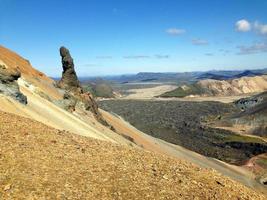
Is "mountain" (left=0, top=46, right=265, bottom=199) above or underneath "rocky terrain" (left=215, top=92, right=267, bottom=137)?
above

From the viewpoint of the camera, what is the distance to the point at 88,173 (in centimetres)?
1944

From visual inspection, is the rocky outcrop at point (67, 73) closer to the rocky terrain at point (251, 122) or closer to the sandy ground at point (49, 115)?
the sandy ground at point (49, 115)

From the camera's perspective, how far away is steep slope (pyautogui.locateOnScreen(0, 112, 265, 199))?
57.2 feet

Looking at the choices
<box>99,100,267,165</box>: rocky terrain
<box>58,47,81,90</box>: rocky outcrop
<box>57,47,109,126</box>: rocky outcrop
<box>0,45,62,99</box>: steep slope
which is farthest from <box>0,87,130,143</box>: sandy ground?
<box>99,100,267,165</box>: rocky terrain

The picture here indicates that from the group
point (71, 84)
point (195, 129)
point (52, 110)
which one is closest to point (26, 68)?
point (71, 84)

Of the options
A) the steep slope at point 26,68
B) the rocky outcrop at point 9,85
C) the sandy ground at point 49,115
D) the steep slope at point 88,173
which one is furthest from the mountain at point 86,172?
the steep slope at point 26,68

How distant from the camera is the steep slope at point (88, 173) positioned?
17422 mm

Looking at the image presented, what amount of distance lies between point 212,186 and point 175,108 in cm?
16769

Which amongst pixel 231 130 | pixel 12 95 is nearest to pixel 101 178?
pixel 12 95

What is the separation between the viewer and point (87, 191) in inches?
695

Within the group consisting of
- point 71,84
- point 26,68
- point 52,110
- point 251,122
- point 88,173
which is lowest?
point 251,122

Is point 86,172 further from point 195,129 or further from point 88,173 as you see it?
point 195,129

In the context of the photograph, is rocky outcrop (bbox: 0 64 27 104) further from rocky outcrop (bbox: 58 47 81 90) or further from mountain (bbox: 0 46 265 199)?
rocky outcrop (bbox: 58 47 81 90)

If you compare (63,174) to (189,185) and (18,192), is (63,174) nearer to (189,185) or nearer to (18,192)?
(18,192)
